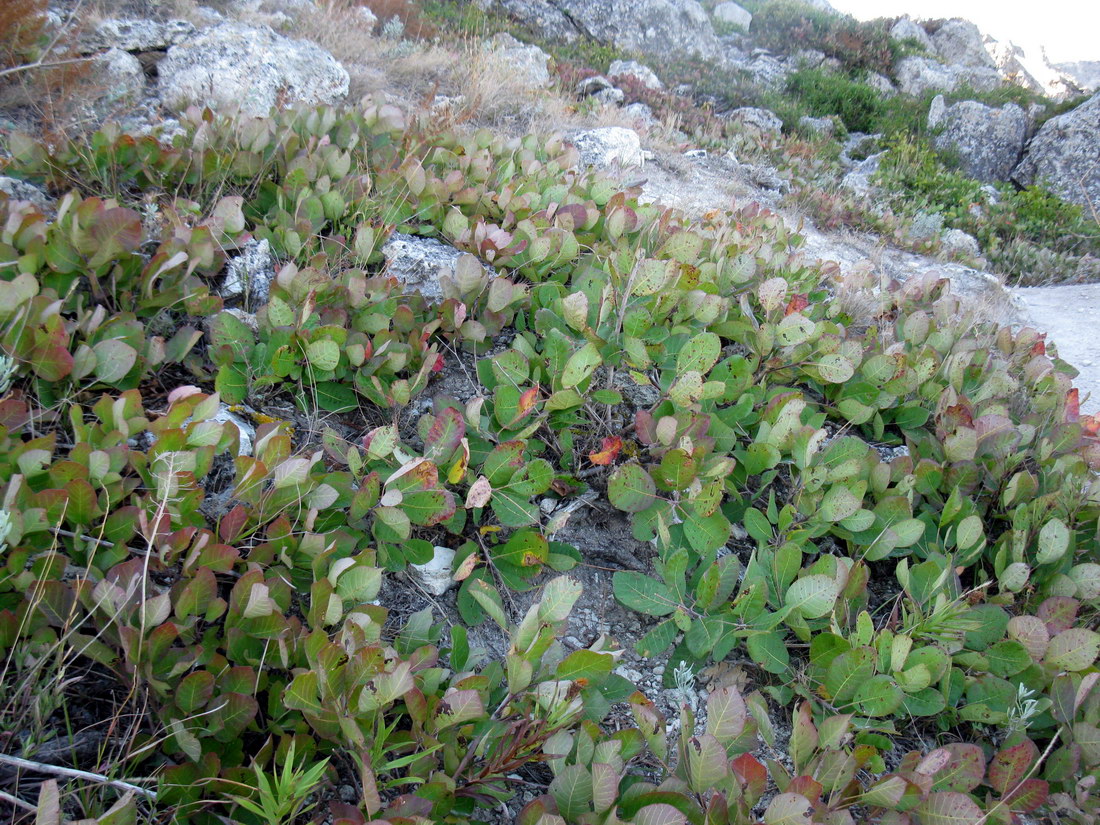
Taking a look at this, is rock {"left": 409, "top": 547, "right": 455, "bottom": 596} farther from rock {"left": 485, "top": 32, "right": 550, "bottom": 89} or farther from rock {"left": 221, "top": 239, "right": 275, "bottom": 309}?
rock {"left": 485, "top": 32, "right": 550, "bottom": 89}

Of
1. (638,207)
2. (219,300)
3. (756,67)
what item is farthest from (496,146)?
(756,67)

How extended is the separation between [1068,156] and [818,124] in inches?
176

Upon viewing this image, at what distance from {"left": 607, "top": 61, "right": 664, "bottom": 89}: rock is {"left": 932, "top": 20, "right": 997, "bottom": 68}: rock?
37.5 feet

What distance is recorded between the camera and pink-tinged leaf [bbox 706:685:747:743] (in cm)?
144

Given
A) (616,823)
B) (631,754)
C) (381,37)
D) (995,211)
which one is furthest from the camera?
(995,211)

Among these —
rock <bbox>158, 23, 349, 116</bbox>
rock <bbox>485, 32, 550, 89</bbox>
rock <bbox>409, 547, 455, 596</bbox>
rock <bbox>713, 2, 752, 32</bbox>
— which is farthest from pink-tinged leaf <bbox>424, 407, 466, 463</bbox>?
rock <bbox>713, 2, 752, 32</bbox>

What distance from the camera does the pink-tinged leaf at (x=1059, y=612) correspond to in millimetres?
1971

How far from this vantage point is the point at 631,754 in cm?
148

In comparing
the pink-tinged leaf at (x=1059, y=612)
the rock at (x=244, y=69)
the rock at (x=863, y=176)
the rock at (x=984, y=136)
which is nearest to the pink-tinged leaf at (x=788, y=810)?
the pink-tinged leaf at (x=1059, y=612)

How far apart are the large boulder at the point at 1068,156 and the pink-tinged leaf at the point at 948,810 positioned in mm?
13942

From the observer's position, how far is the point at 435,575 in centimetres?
193

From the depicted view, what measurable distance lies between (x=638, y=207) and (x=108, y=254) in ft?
8.32

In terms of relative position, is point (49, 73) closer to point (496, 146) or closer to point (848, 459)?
point (496, 146)

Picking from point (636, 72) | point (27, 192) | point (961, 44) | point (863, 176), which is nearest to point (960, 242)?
point (863, 176)
